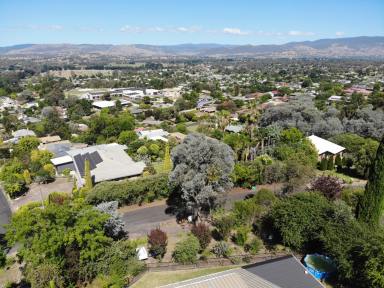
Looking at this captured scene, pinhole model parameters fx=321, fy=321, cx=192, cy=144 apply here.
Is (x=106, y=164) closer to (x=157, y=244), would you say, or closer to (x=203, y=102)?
(x=157, y=244)

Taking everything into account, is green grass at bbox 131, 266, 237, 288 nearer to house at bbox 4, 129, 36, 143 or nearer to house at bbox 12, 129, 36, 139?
house at bbox 4, 129, 36, 143

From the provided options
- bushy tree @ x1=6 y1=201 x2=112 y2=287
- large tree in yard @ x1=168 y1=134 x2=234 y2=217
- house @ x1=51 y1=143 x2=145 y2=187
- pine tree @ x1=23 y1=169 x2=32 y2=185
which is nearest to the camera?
bushy tree @ x1=6 y1=201 x2=112 y2=287

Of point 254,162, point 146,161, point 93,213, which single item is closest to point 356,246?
point 93,213

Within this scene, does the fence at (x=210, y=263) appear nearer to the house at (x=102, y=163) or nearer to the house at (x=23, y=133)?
the house at (x=102, y=163)

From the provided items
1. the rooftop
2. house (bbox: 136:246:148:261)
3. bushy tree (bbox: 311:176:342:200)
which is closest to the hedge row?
house (bbox: 136:246:148:261)

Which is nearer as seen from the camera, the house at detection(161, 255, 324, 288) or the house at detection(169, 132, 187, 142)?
the house at detection(161, 255, 324, 288)

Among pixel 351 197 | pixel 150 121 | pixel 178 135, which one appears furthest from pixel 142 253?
pixel 150 121
